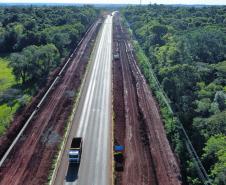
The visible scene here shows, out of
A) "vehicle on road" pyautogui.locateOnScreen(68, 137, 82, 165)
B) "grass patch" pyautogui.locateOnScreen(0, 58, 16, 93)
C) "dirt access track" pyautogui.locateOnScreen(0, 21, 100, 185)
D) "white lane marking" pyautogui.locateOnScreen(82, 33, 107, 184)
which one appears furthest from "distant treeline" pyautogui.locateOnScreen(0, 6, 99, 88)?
"vehicle on road" pyautogui.locateOnScreen(68, 137, 82, 165)

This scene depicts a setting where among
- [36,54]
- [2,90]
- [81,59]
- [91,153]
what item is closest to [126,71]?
[81,59]

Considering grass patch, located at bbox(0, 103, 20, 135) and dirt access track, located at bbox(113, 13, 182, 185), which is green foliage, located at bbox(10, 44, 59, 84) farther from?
dirt access track, located at bbox(113, 13, 182, 185)

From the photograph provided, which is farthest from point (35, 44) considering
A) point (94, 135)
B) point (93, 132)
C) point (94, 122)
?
point (94, 135)

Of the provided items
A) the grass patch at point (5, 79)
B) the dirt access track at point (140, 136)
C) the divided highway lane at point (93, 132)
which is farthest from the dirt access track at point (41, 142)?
the grass patch at point (5, 79)

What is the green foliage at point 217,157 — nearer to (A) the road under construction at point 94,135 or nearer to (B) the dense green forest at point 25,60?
(A) the road under construction at point 94,135

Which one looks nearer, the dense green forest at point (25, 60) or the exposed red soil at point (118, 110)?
the exposed red soil at point (118, 110)
